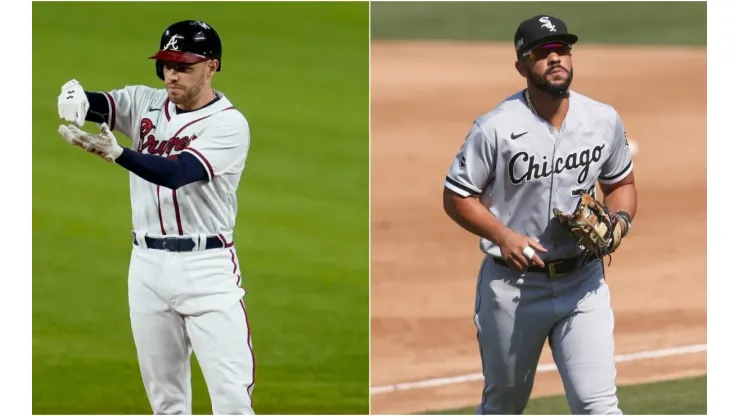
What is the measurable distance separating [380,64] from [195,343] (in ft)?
17.9

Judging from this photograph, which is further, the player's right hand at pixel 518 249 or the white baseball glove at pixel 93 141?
the player's right hand at pixel 518 249

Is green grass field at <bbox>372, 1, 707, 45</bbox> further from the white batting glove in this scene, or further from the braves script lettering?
the white batting glove

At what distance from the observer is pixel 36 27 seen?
24.2ft

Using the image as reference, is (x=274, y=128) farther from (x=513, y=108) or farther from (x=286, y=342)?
(x=513, y=108)

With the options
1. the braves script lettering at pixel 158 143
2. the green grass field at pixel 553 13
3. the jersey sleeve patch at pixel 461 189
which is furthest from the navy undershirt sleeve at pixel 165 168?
the green grass field at pixel 553 13

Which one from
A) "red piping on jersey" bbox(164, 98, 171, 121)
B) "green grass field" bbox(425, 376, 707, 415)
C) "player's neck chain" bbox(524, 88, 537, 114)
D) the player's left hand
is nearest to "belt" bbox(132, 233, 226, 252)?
"red piping on jersey" bbox(164, 98, 171, 121)

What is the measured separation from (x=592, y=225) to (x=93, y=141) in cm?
209

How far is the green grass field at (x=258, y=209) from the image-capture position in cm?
707

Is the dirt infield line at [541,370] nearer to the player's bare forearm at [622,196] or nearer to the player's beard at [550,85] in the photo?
the player's bare forearm at [622,196]

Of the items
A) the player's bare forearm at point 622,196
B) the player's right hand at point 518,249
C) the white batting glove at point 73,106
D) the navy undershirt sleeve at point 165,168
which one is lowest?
the player's right hand at point 518,249

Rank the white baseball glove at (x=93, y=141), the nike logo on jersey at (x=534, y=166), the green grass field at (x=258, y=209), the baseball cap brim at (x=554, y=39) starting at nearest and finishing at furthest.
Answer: the white baseball glove at (x=93, y=141) < the baseball cap brim at (x=554, y=39) < the nike logo on jersey at (x=534, y=166) < the green grass field at (x=258, y=209)

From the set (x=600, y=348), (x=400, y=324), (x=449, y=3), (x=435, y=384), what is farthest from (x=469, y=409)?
(x=449, y=3)

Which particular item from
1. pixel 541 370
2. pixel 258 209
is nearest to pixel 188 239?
pixel 258 209

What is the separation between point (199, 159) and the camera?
5328 mm
